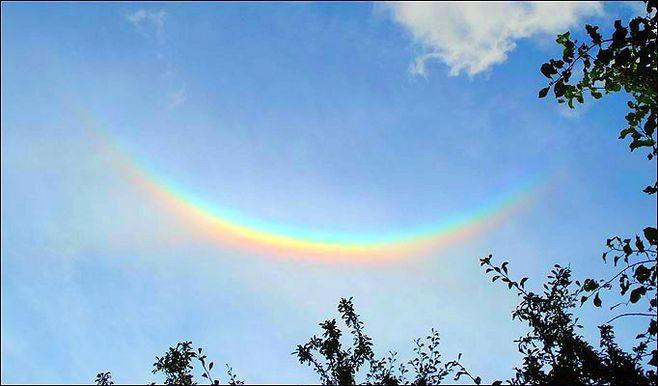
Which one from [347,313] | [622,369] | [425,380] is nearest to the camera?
[622,369]

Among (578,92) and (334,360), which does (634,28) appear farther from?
(334,360)

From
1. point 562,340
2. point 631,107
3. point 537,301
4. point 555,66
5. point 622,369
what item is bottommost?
point 622,369

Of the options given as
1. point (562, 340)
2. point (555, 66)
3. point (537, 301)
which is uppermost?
point (555, 66)

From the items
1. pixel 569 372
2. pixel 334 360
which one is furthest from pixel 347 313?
pixel 569 372

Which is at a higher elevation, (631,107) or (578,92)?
(578,92)

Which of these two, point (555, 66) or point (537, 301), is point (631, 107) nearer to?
point (555, 66)

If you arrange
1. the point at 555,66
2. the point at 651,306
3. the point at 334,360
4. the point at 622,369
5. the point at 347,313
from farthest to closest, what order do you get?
the point at 347,313 < the point at 334,360 < the point at 622,369 < the point at 555,66 < the point at 651,306

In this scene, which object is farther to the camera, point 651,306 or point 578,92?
point 578,92

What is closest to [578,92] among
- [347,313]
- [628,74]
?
[628,74]

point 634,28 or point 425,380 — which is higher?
point 634,28
